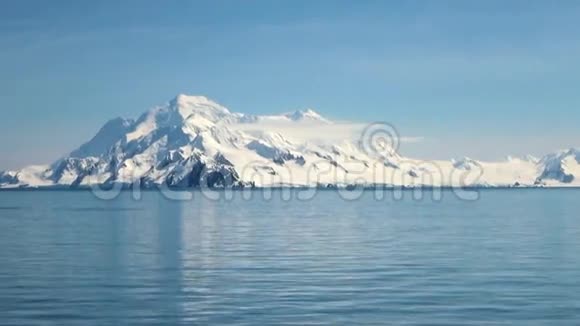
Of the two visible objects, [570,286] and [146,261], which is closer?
[570,286]

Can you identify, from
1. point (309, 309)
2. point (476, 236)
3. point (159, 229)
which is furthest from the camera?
point (159, 229)

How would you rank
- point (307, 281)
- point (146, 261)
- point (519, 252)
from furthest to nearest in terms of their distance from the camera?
point (519, 252)
point (146, 261)
point (307, 281)

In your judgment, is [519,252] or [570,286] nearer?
[570,286]

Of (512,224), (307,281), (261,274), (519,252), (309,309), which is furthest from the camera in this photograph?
(512,224)

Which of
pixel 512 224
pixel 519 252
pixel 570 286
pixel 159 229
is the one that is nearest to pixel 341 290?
pixel 570 286

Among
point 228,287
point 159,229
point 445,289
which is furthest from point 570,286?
point 159,229

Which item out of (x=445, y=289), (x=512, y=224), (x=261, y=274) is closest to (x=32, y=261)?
(x=261, y=274)

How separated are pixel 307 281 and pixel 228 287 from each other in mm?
Result: 4620

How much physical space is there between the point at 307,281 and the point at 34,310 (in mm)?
15082

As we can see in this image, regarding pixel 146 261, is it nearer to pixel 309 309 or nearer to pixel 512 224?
pixel 309 309

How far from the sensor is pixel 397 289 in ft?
137

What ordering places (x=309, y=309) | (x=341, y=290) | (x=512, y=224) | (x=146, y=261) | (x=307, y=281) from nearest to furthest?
(x=309, y=309) → (x=341, y=290) → (x=307, y=281) → (x=146, y=261) → (x=512, y=224)

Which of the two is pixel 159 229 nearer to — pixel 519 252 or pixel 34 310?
pixel 519 252

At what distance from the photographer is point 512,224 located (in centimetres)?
9944
